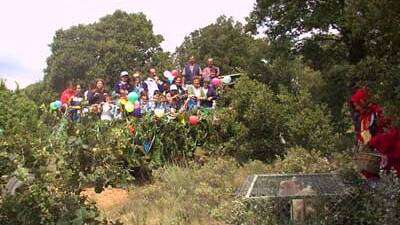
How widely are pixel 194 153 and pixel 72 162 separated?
6.76 m

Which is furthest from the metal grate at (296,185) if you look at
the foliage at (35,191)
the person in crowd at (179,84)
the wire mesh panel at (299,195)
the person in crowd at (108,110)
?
the person in crowd at (179,84)

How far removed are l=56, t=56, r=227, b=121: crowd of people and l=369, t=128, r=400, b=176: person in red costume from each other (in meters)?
5.94

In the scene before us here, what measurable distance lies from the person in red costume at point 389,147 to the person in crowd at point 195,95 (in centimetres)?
727

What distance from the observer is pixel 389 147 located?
6320mm

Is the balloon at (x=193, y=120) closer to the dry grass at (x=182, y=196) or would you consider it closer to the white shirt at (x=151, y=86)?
the dry grass at (x=182, y=196)

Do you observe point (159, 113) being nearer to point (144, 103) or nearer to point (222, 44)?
point (144, 103)

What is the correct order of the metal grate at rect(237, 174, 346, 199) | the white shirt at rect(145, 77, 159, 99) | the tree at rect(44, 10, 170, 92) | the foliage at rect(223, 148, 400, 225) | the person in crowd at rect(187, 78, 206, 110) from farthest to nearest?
the tree at rect(44, 10, 170, 92) → the white shirt at rect(145, 77, 159, 99) → the person in crowd at rect(187, 78, 206, 110) → the metal grate at rect(237, 174, 346, 199) → the foliage at rect(223, 148, 400, 225)

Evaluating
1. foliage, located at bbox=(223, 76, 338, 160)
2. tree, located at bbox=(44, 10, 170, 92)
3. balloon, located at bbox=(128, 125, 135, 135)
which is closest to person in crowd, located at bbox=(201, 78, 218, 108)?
foliage, located at bbox=(223, 76, 338, 160)

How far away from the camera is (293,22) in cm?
1121

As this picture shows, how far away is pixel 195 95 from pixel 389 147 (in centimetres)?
765

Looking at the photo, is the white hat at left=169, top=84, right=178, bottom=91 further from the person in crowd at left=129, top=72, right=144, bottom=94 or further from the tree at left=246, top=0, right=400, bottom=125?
the tree at left=246, top=0, right=400, bottom=125

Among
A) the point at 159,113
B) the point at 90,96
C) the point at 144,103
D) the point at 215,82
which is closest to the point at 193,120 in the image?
the point at 159,113

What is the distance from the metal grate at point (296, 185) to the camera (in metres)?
6.09

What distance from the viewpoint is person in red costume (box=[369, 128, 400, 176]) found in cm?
622
